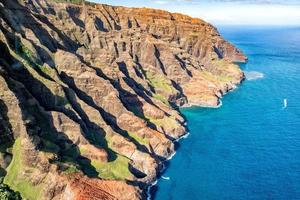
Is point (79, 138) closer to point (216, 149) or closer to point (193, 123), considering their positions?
point (216, 149)

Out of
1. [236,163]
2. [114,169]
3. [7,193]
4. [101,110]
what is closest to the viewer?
[7,193]

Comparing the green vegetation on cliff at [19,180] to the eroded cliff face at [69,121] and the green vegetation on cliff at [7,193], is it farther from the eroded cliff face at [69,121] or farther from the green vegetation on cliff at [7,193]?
the green vegetation on cliff at [7,193]

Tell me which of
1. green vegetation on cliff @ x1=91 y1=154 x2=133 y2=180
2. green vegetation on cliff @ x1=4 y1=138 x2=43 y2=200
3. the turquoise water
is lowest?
the turquoise water

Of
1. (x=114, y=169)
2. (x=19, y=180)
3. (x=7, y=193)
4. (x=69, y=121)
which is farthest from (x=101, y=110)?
(x=7, y=193)

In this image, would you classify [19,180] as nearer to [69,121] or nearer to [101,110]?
[69,121]

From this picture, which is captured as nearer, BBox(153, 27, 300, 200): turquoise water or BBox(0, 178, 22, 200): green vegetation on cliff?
BBox(0, 178, 22, 200): green vegetation on cliff

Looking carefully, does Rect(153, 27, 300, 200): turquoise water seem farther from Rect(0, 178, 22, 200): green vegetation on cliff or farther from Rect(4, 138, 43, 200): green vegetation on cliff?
Rect(0, 178, 22, 200): green vegetation on cliff

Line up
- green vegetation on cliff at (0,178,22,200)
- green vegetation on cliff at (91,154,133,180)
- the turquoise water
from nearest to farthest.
Answer: green vegetation on cliff at (0,178,22,200) → green vegetation on cliff at (91,154,133,180) → the turquoise water

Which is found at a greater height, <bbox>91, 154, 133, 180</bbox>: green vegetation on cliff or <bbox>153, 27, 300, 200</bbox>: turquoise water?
<bbox>91, 154, 133, 180</bbox>: green vegetation on cliff

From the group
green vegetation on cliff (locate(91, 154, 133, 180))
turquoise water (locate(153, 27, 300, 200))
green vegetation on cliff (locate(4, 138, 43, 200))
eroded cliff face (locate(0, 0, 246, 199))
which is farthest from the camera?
turquoise water (locate(153, 27, 300, 200))

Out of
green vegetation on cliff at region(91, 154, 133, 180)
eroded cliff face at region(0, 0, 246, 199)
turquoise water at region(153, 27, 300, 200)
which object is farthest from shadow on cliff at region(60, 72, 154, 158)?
green vegetation on cliff at region(91, 154, 133, 180)

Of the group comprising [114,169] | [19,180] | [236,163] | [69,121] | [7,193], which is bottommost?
[236,163]

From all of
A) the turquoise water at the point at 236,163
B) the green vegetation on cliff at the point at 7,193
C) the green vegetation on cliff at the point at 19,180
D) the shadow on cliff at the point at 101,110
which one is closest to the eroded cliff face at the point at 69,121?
the green vegetation on cliff at the point at 19,180
